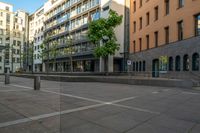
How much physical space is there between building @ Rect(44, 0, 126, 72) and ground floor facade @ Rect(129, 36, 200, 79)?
13.7 metres

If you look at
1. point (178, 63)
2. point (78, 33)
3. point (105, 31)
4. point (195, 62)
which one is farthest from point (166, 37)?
point (78, 33)

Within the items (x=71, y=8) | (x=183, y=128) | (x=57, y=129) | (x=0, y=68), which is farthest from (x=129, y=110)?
(x=0, y=68)

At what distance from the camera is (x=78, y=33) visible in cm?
5353

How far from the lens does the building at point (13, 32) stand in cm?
8962

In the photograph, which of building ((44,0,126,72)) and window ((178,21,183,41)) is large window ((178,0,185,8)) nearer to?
window ((178,21,183,41))

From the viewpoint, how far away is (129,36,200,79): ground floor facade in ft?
75.1

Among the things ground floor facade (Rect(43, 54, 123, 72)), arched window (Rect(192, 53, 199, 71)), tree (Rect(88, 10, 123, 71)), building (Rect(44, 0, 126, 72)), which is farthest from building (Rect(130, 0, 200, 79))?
ground floor facade (Rect(43, 54, 123, 72))

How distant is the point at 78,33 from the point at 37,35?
32.6 meters

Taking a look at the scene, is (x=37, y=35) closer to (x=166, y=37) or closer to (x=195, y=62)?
(x=166, y=37)

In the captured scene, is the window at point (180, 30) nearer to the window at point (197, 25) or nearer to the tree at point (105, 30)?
the window at point (197, 25)

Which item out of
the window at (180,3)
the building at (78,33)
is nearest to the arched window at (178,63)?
the window at (180,3)

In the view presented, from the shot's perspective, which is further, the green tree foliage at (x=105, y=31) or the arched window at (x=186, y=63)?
the green tree foliage at (x=105, y=31)

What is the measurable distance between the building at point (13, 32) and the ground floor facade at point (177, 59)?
67705mm

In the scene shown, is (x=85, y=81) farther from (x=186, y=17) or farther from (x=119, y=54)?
(x=119, y=54)
